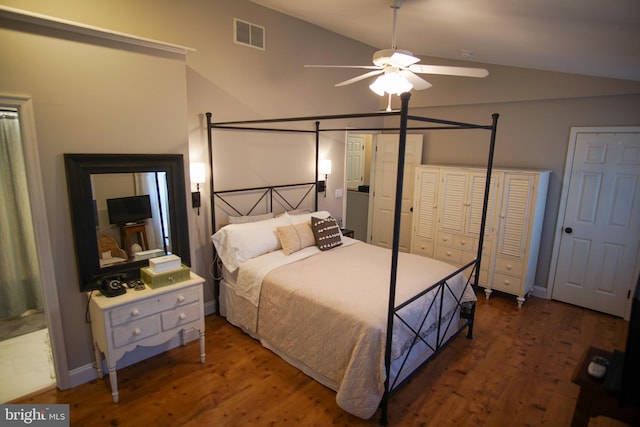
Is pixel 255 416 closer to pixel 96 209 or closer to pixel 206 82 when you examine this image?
pixel 96 209

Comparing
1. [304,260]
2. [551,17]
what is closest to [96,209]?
[304,260]

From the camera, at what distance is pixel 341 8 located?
3.21m

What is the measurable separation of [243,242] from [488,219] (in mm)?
3009

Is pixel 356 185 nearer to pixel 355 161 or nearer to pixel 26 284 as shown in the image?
pixel 355 161

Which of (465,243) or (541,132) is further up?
(541,132)

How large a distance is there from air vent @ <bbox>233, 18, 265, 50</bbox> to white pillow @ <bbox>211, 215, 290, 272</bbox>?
192 cm

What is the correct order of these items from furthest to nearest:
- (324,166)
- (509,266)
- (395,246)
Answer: (324,166), (509,266), (395,246)

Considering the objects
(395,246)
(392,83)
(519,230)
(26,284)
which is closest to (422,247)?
(519,230)

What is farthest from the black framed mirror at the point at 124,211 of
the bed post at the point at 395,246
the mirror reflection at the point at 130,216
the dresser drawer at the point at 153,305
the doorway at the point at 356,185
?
the doorway at the point at 356,185

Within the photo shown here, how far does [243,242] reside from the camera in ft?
11.1

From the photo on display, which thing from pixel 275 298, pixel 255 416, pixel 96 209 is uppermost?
pixel 96 209

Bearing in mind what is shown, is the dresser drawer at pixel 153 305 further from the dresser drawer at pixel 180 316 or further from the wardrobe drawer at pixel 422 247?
the wardrobe drawer at pixel 422 247

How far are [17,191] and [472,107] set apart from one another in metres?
5.34

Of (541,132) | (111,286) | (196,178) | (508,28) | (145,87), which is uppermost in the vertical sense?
(508,28)
